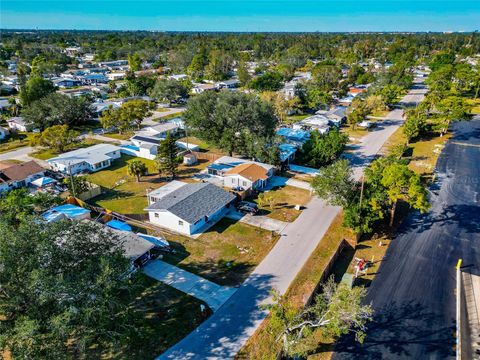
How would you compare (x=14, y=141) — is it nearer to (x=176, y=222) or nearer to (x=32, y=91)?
(x=32, y=91)

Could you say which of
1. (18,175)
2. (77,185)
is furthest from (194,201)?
(18,175)

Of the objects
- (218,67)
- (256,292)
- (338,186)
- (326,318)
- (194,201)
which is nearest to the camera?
(326,318)

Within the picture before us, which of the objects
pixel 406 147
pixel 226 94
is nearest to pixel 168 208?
pixel 226 94

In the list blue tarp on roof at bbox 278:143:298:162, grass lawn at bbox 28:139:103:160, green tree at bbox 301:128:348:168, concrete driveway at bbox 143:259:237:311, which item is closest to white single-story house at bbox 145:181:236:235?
concrete driveway at bbox 143:259:237:311

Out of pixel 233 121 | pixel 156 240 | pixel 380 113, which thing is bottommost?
pixel 156 240

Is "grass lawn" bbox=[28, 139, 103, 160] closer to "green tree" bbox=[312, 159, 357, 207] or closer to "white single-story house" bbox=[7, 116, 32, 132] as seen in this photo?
"white single-story house" bbox=[7, 116, 32, 132]
